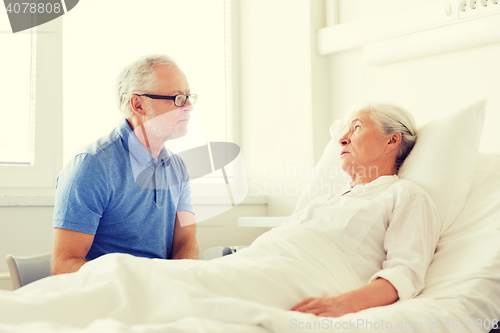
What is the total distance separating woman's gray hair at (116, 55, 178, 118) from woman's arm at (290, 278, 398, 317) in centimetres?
98

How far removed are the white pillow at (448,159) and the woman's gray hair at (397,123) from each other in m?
0.03

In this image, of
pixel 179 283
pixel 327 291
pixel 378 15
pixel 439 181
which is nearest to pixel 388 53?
pixel 378 15

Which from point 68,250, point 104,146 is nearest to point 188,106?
point 104,146

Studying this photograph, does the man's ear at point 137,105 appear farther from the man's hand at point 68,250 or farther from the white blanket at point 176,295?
the white blanket at point 176,295

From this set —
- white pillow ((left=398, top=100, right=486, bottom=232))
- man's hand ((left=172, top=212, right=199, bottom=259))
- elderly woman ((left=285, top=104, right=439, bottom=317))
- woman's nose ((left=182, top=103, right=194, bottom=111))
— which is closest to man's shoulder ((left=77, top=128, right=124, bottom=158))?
woman's nose ((left=182, top=103, right=194, bottom=111))

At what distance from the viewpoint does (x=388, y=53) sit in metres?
2.26

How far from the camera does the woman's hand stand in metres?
1.02

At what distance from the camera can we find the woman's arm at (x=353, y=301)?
3.35 ft

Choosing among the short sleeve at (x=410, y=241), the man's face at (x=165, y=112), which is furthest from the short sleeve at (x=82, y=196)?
the short sleeve at (x=410, y=241)

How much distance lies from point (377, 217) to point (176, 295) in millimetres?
676

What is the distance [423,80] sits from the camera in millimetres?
2184

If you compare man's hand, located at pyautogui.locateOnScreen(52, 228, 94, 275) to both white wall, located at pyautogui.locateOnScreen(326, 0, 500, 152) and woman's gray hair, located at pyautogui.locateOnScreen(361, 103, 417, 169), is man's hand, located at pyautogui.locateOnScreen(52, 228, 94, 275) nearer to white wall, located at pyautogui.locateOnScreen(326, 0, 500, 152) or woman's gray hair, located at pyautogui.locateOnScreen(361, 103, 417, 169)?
woman's gray hair, located at pyautogui.locateOnScreen(361, 103, 417, 169)

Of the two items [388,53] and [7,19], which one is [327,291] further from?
[7,19]

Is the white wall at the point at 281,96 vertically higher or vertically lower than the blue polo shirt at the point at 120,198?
higher
